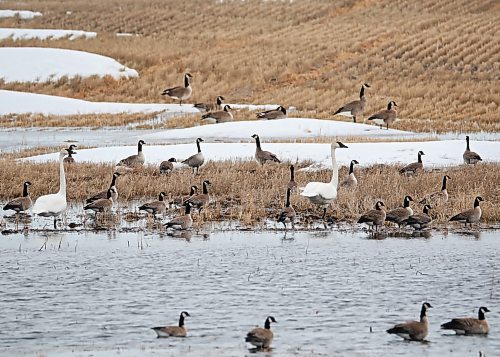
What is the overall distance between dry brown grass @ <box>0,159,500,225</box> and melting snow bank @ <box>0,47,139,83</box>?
90.0ft

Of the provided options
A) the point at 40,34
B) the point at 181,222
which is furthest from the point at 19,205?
the point at 40,34

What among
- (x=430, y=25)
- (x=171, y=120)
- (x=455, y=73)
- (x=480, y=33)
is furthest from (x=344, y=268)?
(x=430, y=25)

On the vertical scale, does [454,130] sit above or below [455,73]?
below

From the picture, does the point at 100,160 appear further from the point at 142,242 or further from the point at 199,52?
the point at 199,52

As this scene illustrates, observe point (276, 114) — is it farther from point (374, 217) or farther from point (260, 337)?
point (260, 337)

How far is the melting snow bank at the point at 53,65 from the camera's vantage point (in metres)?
50.2

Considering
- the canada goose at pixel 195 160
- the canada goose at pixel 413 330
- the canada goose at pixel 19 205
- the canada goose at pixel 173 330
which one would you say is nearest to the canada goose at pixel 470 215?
the canada goose at pixel 413 330

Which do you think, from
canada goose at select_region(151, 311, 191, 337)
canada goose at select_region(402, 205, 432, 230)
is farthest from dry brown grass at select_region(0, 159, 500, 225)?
canada goose at select_region(151, 311, 191, 337)

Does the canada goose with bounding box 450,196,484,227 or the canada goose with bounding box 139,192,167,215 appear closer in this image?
the canada goose with bounding box 450,196,484,227

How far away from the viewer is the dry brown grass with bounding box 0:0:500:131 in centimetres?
4056

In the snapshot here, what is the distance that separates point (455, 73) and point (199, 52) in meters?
16.4

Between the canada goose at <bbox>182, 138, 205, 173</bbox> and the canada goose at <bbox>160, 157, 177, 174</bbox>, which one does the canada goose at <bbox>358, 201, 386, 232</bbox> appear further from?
the canada goose at <bbox>160, 157, 177, 174</bbox>

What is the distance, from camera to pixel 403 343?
33.9 feet

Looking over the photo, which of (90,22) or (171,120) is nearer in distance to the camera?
(171,120)
